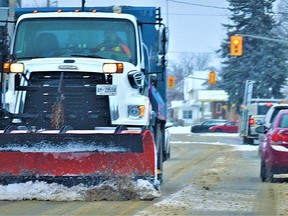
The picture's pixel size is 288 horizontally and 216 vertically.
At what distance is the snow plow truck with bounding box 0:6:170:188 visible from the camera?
33.0 ft

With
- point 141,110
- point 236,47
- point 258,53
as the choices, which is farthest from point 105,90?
point 258,53

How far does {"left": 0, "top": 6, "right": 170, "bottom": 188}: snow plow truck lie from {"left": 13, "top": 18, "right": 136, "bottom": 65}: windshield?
16 mm

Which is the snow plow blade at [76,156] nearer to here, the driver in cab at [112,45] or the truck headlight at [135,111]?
the truck headlight at [135,111]

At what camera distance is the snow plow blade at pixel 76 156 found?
32.6 feet

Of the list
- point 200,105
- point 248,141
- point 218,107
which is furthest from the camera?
point 200,105

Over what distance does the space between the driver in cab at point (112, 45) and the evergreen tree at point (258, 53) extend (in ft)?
153

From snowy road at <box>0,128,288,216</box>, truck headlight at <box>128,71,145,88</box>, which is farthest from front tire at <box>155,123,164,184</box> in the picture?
truck headlight at <box>128,71,145,88</box>

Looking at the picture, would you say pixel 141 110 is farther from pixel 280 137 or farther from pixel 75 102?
pixel 280 137

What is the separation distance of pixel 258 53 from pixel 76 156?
49515 millimetres

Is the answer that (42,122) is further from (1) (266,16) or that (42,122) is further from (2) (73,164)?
(1) (266,16)

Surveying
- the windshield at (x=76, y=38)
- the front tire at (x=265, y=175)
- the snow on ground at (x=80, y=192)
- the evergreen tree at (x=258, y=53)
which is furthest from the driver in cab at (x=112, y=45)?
the evergreen tree at (x=258, y=53)

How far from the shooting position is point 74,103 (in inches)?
422

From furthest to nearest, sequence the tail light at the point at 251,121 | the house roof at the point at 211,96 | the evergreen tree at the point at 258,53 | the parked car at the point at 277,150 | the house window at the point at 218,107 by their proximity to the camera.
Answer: the house window at the point at 218,107 → the house roof at the point at 211,96 → the evergreen tree at the point at 258,53 → the tail light at the point at 251,121 → the parked car at the point at 277,150

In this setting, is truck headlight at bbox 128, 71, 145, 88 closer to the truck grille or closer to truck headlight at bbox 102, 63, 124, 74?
truck headlight at bbox 102, 63, 124, 74
